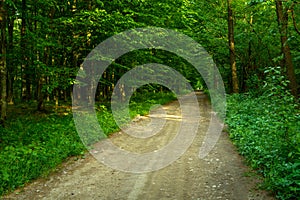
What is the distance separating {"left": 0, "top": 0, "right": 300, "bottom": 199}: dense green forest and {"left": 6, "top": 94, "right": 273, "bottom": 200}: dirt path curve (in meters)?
0.43

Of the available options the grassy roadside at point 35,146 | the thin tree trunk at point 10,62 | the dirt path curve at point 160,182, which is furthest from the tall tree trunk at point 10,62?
the dirt path curve at point 160,182

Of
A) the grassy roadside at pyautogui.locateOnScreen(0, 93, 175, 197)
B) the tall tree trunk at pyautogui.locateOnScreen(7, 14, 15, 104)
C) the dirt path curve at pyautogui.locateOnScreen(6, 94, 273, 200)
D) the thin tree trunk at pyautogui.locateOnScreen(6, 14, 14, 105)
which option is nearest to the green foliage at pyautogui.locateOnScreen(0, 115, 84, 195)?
the grassy roadside at pyautogui.locateOnScreen(0, 93, 175, 197)

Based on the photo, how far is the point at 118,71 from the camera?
1995 centimetres

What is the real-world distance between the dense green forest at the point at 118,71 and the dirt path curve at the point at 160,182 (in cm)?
43

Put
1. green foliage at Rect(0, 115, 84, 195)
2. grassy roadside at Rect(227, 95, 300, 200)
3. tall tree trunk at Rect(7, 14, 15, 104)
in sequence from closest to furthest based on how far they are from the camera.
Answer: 1. grassy roadside at Rect(227, 95, 300, 200)
2. green foliage at Rect(0, 115, 84, 195)
3. tall tree trunk at Rect(7, 14, 15, 104)

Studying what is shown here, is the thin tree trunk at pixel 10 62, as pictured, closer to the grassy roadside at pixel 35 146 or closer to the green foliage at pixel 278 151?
the grassy roadside at pixel 35 146

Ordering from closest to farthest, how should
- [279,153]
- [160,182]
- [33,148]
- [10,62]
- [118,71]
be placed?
[279,153] < [160,182] < [33,148] < [10,62] < [118,71]

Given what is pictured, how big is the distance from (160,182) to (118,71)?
14.5 meters

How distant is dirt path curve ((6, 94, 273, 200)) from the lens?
5688mm

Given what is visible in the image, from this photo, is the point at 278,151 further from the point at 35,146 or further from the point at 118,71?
the point at 118,71

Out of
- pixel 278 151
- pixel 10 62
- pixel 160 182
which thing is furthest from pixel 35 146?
pixel 10 62

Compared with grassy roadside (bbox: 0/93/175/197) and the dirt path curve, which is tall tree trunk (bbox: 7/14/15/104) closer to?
grassy roadside (bbox: 0/93/175/197)

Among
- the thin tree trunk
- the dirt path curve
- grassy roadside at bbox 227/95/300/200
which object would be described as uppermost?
the thin tree trunk

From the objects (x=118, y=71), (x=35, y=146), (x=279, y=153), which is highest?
(x=118, y=71)
